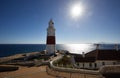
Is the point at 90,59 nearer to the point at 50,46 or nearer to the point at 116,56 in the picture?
the point at 116,56

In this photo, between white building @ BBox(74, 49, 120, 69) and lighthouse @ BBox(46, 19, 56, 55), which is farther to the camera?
lighthouse @ BBox(46, 19, 56, 55)

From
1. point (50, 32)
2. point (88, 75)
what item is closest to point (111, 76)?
point (88, 75)

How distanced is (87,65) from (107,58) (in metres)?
4.42

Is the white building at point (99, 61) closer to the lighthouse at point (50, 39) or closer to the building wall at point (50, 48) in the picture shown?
the building wall at point (50, 48)

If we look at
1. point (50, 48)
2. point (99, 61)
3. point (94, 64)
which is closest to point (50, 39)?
point (50, 48)

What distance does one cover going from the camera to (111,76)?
1589 centimetres

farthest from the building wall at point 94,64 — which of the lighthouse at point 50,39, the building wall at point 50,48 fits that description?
the lighthouse at point 50,39

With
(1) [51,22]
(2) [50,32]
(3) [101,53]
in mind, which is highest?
(1) [51,22]

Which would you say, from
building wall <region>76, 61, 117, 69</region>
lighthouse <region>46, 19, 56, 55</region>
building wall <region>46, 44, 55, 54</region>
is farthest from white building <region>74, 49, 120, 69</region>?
lighthouse <region>46, 19, 56, 55</region>

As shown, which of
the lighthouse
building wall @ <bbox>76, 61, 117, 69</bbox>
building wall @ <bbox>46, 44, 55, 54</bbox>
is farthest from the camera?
building wall @ <bbox>46, 44, 55, 54</bbox>

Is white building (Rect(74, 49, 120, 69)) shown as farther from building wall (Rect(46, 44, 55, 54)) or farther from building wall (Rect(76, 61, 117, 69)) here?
building wall (Rect(46, 44, 55, 54))

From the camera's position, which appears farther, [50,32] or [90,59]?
[50,32]

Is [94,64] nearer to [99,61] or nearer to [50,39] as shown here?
[99,61]

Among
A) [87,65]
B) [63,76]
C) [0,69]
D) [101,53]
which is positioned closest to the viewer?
[63,76]
